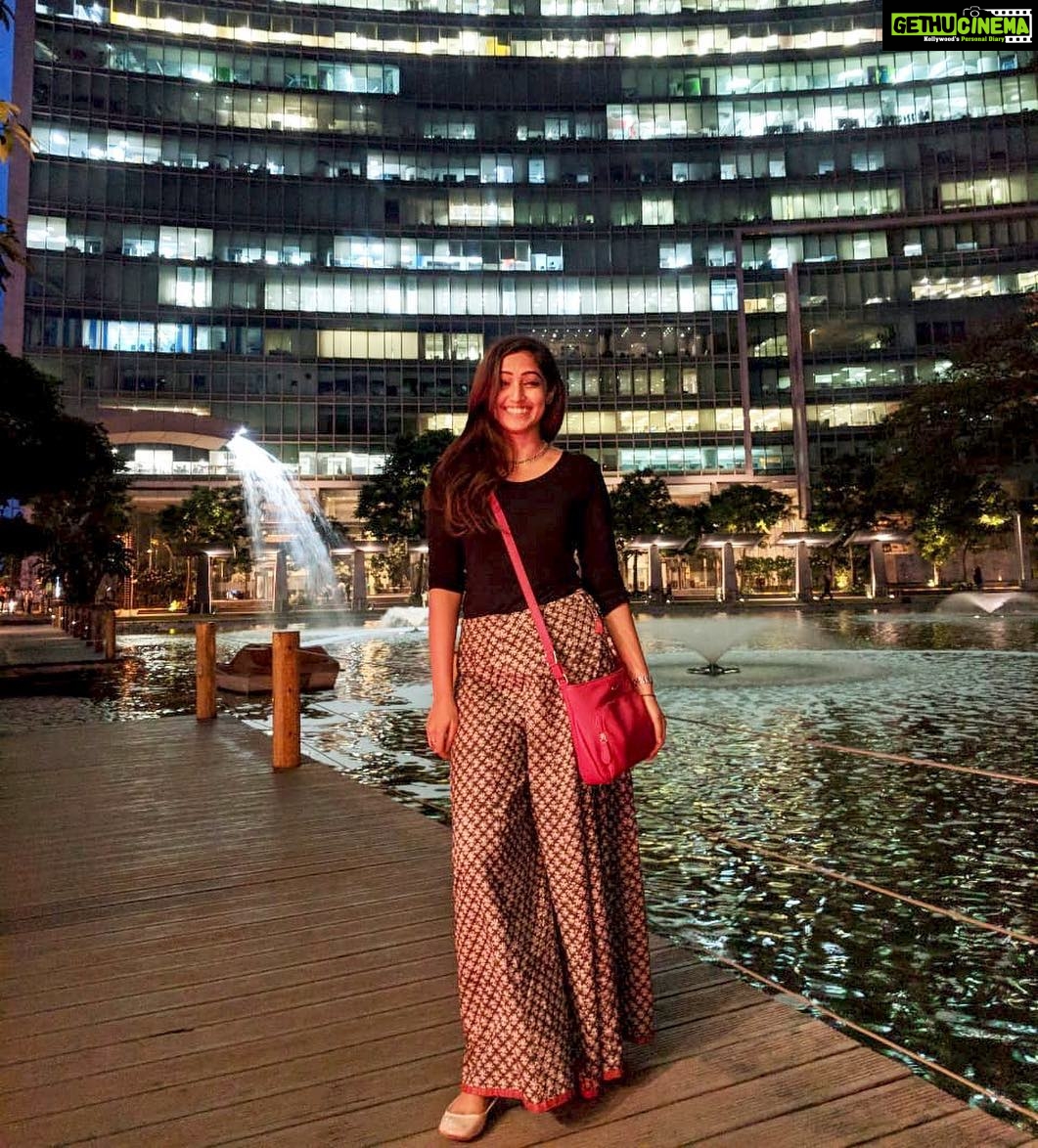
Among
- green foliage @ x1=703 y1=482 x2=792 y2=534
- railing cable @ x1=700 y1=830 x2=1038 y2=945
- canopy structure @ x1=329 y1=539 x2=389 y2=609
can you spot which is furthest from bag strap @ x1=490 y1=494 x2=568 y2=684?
green foliage @ x1=703 y1=482 x2=792 y2=534

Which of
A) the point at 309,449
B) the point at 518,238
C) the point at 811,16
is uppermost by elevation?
the point at 811,16

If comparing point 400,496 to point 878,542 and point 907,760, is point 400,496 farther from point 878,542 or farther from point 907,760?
point 907,760

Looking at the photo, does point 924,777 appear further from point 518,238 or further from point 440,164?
point 440,164

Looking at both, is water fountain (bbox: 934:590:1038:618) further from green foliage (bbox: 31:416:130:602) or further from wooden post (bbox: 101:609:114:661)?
green foliage (bbox: 31:416:130:602)

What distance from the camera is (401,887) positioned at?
176 inches

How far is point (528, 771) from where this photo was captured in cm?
252

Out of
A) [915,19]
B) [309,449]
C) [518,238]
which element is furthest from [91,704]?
[518,238]

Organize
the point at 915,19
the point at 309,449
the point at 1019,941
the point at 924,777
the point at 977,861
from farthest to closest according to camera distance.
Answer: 1. the point at 309,449
2. the point at 915,19
3. the point at 924,777
4. the point at 977,861
5. the point at 1019,941

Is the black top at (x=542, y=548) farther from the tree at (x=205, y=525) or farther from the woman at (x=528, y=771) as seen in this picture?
the tree at (x=205, y=525)

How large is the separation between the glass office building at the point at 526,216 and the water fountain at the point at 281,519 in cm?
185

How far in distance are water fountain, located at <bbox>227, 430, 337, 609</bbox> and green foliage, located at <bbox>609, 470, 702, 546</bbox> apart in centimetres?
1966

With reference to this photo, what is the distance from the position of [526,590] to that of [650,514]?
1982 inches

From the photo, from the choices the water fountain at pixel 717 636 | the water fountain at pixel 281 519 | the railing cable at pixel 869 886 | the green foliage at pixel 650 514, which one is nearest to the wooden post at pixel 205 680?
the railing cable at pixel 869 886

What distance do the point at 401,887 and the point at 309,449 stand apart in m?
62.7
